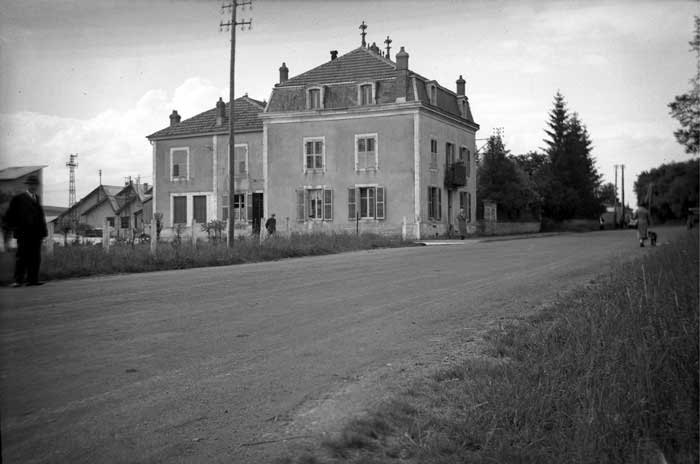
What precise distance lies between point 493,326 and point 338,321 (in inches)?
65.1

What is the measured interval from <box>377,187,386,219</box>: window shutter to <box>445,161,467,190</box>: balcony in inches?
190

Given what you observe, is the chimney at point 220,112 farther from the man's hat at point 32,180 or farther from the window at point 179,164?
the man's hat at point 32,180

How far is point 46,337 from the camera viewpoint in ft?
19.5

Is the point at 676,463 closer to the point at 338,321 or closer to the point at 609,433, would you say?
the point at 609,433

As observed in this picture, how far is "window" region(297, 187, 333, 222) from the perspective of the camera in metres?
38.2

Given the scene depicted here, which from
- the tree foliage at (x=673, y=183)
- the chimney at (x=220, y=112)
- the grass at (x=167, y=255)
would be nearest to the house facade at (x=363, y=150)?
the chimney at (x=220, y=112)

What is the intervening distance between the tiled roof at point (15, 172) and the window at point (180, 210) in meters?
42.2

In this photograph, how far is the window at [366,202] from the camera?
3712cm

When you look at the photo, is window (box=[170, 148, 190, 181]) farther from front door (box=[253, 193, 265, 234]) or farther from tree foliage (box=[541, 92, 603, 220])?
tree foliage (box=[541, 92, 603, 220])

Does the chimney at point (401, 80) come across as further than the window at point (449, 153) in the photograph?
No

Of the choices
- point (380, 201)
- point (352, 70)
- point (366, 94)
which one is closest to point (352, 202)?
point (380, 201)

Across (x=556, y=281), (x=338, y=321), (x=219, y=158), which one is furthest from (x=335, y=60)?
(x=338, y=321)

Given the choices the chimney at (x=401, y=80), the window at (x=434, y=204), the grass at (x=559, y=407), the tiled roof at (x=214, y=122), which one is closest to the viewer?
the grass at (x=559, y=407)

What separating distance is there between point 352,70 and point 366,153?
5.26 meters
